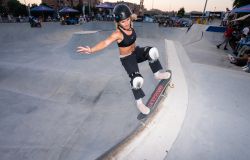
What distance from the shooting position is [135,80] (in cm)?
292

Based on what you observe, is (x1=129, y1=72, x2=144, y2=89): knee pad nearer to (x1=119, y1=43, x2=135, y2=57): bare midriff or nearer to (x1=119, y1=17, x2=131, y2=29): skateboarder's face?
(x1=119, y1=43, x2=135, y2=57): bare midriff

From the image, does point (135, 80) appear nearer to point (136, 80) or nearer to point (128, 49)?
point (136, 80)

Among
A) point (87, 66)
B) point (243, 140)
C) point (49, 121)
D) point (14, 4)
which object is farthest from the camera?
point (14, 4)

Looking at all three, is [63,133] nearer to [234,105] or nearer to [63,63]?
[234,105]

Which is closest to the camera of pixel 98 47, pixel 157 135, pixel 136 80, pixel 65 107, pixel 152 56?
pixel 157 135

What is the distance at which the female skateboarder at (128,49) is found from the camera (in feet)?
9.23

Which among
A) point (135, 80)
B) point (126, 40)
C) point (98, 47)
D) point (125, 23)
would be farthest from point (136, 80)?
point (125, 23)

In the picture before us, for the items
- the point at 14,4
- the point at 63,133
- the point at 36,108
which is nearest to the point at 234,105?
the point at 63,133

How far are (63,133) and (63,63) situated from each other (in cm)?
489

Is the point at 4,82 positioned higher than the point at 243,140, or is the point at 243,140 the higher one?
the point at 243,140

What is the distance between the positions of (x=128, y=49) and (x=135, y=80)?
24.6 inches

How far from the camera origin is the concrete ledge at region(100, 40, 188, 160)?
2.02 m

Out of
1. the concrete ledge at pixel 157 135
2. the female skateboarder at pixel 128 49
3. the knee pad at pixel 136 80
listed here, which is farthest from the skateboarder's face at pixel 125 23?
the concrete ledge at pixel 157 135

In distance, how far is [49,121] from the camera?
14.1ft
